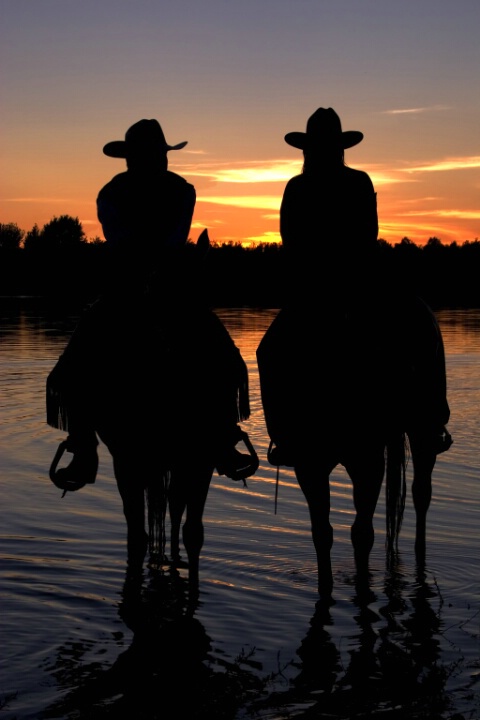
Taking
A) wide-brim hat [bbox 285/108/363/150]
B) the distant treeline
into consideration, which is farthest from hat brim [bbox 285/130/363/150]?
the distant treeline

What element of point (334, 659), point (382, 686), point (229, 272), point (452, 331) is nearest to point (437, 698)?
point (382, 686)

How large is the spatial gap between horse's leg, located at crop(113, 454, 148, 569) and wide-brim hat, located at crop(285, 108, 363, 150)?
7.14 feet

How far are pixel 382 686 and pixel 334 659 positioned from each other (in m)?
0.47

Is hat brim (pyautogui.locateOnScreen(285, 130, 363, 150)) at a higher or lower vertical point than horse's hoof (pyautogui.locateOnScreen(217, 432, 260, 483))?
higher

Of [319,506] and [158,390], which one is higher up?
[158,390]

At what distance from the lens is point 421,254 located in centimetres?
736

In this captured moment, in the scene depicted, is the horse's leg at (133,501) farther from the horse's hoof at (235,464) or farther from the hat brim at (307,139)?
the hat brim at (307,139)

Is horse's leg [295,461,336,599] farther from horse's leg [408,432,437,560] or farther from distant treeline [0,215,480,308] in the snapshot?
distant treeline [0,215,480,308]

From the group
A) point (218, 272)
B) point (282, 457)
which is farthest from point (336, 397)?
point (218, 272)

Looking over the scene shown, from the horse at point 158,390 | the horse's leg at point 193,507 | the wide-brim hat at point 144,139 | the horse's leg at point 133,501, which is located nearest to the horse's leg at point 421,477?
the horse at point 158,390

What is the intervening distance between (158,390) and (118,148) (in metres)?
1.53

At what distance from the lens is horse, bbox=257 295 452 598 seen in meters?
Answer: 6.55

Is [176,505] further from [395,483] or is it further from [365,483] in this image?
[395,483]

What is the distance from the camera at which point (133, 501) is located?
6672mm
